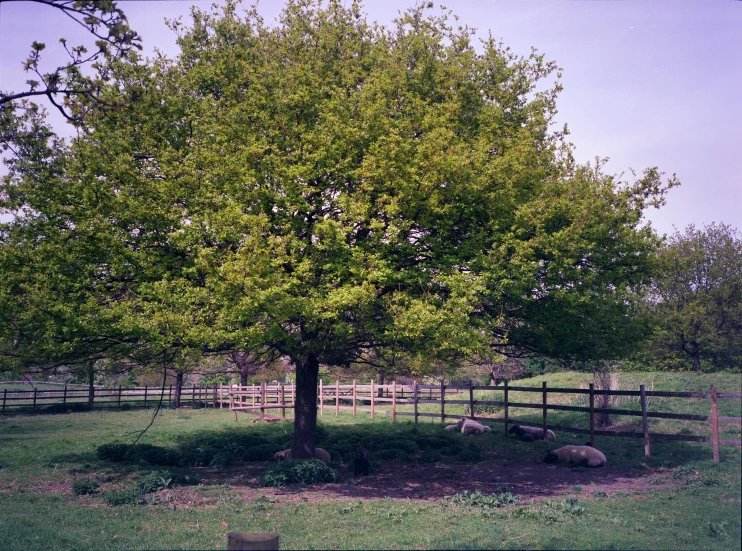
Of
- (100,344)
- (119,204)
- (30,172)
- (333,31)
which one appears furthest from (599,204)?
(30,172)

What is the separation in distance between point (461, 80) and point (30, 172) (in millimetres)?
11006

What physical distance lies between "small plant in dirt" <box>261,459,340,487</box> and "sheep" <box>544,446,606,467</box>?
22.1ft

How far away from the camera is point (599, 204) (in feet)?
44.9

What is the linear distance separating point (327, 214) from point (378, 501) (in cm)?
675

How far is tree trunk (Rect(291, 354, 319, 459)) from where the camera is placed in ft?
51.0

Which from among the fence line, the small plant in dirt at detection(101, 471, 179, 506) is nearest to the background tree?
the fence line

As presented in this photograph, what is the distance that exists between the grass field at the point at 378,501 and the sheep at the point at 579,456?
1.24 feet

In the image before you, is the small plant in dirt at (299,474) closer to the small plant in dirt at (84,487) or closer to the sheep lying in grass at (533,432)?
the small plant in dirt at (84,487)

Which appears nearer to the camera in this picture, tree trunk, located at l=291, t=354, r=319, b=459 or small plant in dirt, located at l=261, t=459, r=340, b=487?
small plant in dirt, located at l=261, t=459, r=340, b=487

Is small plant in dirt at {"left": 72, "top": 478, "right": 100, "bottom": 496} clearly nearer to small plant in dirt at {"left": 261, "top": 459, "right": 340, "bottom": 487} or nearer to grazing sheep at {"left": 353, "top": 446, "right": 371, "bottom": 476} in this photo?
small plant in dirt at {"left": 261, "top": 459, "right": 340, "bottom": 487}

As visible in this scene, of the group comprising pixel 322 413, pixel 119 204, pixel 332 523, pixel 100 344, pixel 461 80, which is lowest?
pixel 322 413

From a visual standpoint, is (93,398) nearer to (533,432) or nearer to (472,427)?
(472,427)

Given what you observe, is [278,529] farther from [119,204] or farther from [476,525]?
[119,204]

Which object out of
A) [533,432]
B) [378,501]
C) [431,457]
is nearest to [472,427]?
[533,432]
